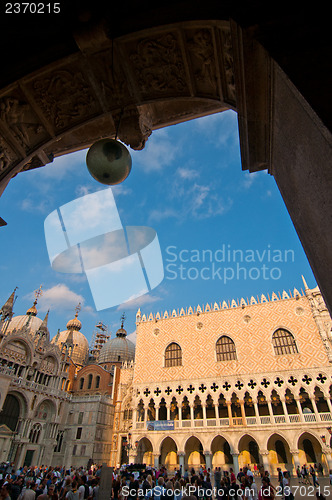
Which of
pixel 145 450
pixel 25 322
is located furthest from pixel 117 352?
pixel 145 450

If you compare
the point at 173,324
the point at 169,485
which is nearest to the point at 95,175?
the point at 169,485

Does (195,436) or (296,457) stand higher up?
(195,436)

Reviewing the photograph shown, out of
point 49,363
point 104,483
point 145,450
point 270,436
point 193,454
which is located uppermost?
point 49,363

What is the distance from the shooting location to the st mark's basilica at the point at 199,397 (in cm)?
1747

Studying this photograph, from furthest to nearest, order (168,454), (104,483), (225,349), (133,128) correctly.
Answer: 1. (168,454)
2. (225,349)
3. (104,483)
4. (133,128)

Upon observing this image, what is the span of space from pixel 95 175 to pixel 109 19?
4.49 ft

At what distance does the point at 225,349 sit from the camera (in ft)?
67.0

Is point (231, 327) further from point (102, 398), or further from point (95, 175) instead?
point (95, 175)

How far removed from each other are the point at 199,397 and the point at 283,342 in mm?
7039

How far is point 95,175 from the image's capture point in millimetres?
2693

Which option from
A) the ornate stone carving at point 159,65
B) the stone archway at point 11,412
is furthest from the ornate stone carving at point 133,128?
the stone archway at point 11,412

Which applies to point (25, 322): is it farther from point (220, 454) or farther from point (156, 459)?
point (220, 454)

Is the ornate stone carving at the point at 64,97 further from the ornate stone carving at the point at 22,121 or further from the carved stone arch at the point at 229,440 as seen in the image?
the carved stone arch at the point at 229,440

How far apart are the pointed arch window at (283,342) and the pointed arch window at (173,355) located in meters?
7.12
